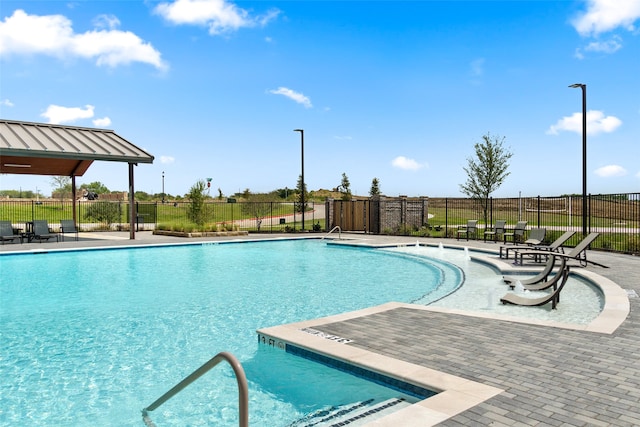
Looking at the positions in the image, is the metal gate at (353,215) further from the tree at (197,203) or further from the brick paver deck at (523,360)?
the brick paver deck at (523,360)

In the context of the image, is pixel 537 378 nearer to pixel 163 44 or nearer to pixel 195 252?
pixel 195 252

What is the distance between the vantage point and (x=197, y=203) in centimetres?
2616

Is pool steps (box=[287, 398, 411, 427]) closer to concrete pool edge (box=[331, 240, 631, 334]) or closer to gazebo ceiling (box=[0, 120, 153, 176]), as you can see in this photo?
concrete pool edge (box=[331, 240, 631, 334])

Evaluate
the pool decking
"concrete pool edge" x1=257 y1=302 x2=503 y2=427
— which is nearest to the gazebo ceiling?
"concrete pool edge" x1=257 y1=302 x2=503 y2=427

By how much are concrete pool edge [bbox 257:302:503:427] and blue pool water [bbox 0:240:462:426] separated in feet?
0.65

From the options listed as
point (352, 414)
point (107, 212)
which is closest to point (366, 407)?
point (352, 414)

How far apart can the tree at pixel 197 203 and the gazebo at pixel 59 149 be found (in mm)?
4540

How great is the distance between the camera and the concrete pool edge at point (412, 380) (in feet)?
11.5

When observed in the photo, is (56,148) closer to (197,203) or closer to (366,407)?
(197,203)

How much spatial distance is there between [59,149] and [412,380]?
19.4m

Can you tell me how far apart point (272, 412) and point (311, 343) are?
105cm

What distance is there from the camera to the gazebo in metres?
18.4

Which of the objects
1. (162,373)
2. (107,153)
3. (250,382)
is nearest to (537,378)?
(250,382)

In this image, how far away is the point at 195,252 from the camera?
1842 cm
